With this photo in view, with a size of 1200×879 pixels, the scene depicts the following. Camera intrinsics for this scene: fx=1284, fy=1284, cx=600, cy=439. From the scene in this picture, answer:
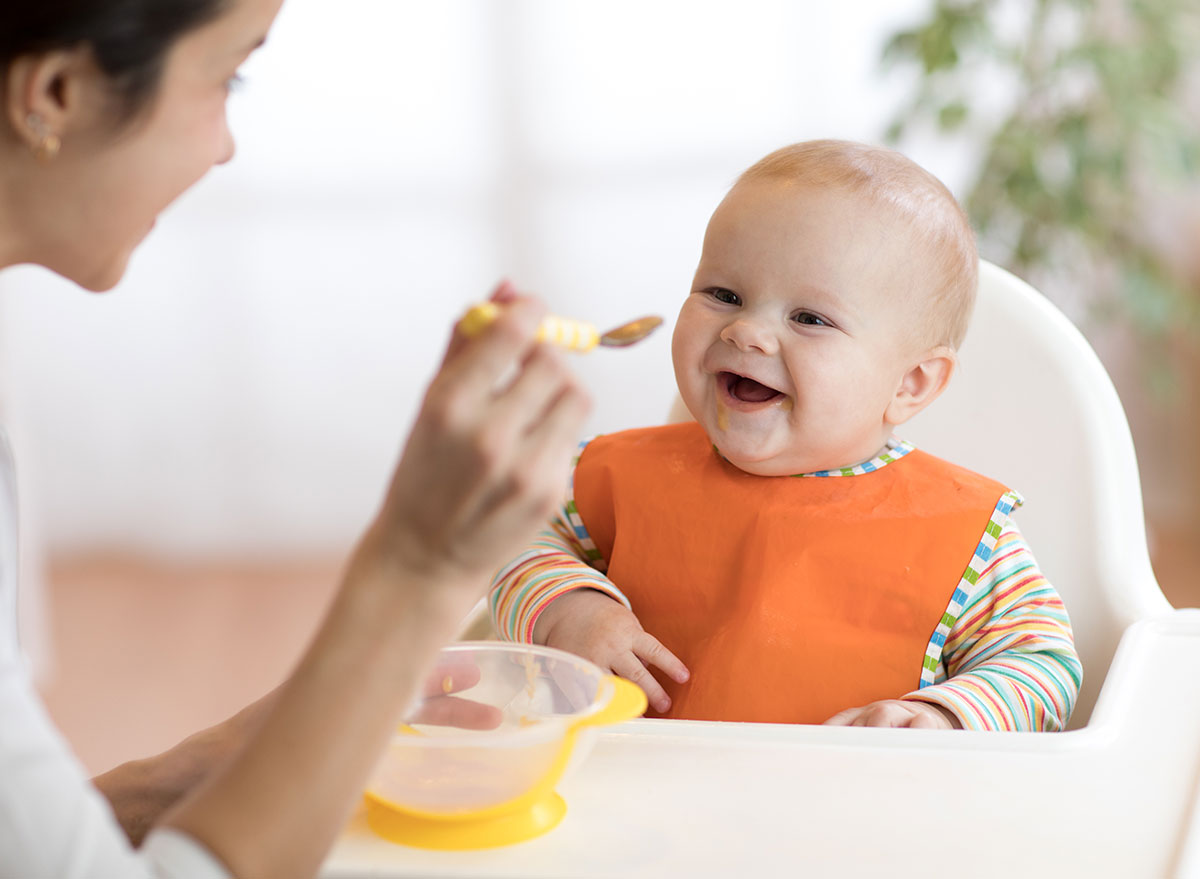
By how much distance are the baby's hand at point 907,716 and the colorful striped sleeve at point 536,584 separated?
0.77 feet

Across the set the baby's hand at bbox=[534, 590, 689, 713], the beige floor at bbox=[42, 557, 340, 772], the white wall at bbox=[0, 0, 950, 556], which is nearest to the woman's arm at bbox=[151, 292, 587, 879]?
the baby's hand at bbox=[534, 590, 689, 713]

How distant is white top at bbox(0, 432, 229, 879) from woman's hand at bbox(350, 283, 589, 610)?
0.56 ft

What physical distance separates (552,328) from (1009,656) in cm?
52

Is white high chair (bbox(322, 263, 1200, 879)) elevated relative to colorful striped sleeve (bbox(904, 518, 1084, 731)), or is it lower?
elevated

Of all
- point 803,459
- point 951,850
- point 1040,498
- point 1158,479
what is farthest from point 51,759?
point 1158,479

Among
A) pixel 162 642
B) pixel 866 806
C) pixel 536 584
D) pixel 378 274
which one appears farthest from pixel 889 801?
pixel 378 274

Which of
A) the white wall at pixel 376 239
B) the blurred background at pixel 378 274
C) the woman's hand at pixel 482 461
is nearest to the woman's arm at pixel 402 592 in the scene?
the woman's hand at pixel 482 461

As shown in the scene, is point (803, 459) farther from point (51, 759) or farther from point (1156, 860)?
point (51, 759)

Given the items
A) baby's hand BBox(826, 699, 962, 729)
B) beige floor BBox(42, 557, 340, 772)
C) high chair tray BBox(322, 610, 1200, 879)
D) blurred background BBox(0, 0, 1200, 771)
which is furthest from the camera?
blurred background BBox(0, 0, 1200, 771)

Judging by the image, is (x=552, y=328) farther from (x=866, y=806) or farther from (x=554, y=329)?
(x=866, y=806)

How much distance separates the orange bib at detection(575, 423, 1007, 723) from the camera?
1031 millimetres

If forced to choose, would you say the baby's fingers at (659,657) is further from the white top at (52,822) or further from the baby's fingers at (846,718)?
the white top at (52,822)

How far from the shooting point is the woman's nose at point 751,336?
104cm

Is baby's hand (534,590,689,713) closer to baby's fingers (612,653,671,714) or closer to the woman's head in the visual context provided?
baby's fingers (612,653,671,714)
